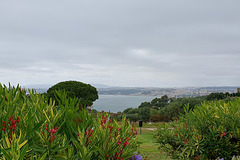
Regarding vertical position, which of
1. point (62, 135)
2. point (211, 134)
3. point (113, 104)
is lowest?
point (113, 104)

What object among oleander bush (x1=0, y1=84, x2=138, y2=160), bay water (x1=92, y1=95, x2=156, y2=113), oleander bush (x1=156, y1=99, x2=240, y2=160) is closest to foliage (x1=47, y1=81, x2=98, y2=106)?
bay water (x1=92, y1=95, x2=156, y2=113)

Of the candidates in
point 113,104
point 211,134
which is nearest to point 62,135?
point 211,134

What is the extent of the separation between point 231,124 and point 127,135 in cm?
400

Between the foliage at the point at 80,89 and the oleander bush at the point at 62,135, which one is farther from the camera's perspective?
the foliage at the point at 80,89

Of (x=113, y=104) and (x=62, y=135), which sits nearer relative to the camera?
(x=62, y=135)

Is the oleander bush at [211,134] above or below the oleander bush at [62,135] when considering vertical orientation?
below

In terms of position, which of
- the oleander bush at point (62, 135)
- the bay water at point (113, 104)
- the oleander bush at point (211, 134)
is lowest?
the bay water at point (113, 104)

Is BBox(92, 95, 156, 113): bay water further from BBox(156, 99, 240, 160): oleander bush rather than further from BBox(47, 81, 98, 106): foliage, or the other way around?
BBox(156, 99, 240, 160): oleander bush

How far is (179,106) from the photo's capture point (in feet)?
110

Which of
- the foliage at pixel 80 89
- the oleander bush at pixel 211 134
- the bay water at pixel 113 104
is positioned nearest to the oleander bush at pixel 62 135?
the bay water at pixel 113 104

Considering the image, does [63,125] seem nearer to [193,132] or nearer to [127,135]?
[127,135]

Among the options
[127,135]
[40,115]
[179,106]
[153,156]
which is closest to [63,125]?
[40,115]

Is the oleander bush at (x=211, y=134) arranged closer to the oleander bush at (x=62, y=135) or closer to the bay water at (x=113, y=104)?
the bay water at (x=113, y=104)

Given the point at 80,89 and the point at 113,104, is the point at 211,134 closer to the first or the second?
the point at 80,89
